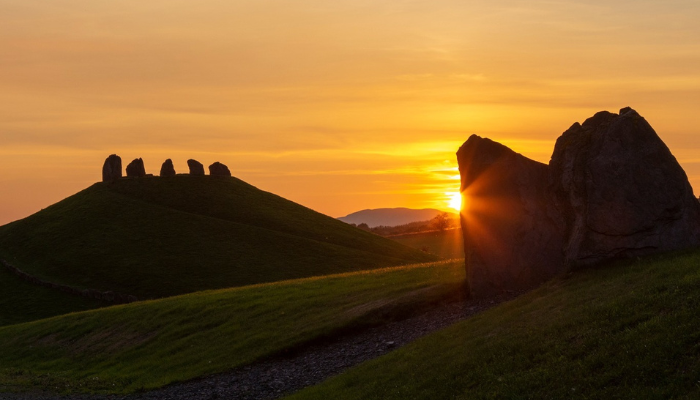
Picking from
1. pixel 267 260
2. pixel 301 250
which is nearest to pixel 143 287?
pixel 267 260

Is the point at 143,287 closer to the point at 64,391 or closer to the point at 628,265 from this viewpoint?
the point at 64,391

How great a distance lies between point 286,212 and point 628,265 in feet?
321

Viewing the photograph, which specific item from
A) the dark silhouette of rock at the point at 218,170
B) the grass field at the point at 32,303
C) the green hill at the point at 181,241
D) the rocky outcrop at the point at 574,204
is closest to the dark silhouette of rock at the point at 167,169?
the green hill at the point at 181,241

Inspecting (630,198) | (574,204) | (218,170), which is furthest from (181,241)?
(630,198)

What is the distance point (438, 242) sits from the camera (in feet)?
440

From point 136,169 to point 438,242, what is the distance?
57.3m

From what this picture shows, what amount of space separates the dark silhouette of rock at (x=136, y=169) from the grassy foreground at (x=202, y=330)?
75.0 metres

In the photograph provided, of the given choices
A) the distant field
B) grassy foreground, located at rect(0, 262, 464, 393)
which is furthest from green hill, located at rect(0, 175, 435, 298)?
grassy foreground, located at rect(0, 262, 464, 393)

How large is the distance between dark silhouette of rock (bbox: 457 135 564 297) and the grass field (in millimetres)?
57831

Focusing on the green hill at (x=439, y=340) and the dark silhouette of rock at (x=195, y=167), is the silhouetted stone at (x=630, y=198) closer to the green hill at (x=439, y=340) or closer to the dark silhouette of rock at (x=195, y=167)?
the green hill at (x=439, y=340)

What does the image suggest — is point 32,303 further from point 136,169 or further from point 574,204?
point 574,204

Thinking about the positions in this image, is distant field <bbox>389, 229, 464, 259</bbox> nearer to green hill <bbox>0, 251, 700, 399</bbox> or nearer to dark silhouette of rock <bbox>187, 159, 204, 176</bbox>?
dark silhouette of rock <bbox>187, 159, 204, 176</bbox>

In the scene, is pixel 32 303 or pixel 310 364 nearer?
pixel 310 364

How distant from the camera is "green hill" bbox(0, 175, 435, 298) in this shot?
89.6 m
